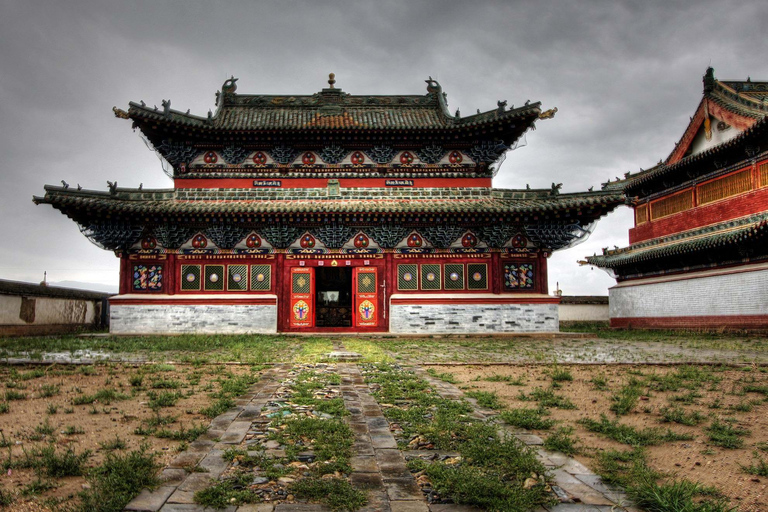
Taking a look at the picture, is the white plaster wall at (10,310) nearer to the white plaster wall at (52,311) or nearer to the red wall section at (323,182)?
the white plaster wall at (52,311)

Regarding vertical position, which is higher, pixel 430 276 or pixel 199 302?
pixel 430 276

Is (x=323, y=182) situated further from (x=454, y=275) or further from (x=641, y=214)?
(x=641, y=214)

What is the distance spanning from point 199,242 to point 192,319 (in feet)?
11.0

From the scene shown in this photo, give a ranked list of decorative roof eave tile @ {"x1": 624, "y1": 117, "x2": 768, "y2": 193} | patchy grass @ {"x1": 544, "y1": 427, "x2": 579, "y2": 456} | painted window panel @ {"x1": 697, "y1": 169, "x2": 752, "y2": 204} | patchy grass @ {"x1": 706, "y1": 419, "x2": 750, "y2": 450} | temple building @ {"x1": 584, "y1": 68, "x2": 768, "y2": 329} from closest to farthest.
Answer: patchy grass @ {"x1": 544, "y1": 427, "x2": 579, "y2": 456} < patchy grass @ {"x1": 706, "y1": 419, "x2": 750, "y2": 450} < decorative roof eave tile @ {"x1": 624, "y1": 117, "x2": 768, "y2": 193} < temple building @ {"x1": 584, "y1": 68, "x2": 768, "y2": 329} < painted window panel @ {"x1": 697, "y1": 169, "x2": 752, "y2": 204}

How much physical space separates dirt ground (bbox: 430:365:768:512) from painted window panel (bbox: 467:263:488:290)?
409 inches

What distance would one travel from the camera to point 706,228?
22.7 metres

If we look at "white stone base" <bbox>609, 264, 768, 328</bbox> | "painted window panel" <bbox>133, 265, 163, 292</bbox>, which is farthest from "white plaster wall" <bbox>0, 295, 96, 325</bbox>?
"white stone base" <bbox>609, 264, 768, 328</bbox>

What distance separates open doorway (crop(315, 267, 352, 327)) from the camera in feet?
89.6

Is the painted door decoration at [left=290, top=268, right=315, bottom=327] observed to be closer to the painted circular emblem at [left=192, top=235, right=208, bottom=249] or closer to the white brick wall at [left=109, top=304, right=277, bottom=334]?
the white brick wall at [left=109, top=304, right=277, bottom=334]

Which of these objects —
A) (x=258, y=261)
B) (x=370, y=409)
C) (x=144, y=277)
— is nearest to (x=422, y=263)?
(x=258, y=261)

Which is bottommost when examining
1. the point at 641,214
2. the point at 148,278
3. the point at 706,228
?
the point at 148,278

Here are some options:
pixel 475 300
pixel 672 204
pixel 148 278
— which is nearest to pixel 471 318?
pixel 475 300

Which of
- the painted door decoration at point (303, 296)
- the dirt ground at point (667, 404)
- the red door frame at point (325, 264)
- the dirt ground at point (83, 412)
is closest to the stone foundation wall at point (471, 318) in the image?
the red door frame at point (325, 264)

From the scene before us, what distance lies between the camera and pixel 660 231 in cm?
2844
